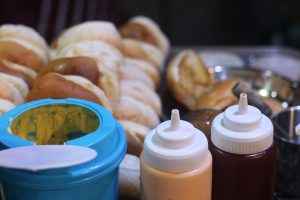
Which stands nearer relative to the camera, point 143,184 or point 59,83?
point 143,184

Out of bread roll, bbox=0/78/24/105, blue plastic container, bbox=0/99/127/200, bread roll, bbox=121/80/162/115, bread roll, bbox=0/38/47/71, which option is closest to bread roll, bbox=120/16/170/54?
bread roll, bbox=121/80/162/115

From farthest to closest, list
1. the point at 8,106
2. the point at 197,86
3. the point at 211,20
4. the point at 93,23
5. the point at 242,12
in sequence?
the point at 211,20 < the point at 242,12 < the point at 197,86 < the point at 93,23 < the point at 8,106

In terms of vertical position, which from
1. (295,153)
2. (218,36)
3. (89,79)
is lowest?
(218,36)

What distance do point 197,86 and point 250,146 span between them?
48cm

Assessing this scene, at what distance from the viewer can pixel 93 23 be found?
908mm

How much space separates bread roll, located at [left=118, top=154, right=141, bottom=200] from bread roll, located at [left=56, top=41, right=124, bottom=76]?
19 cm

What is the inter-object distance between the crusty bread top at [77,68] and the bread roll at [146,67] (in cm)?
27

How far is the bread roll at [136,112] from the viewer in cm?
80

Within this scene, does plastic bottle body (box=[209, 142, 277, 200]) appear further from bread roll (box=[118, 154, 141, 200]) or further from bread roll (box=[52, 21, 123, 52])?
bread roll (box=[52, 21, 123, 52])

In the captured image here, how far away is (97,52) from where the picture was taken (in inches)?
32.2

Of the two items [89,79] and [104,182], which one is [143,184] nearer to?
[104,182]

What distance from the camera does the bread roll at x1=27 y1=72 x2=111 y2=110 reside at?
67 cm

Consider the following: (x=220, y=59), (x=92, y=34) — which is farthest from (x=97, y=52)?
(x=220, y=59)

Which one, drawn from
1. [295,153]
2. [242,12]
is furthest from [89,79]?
[242,12]
